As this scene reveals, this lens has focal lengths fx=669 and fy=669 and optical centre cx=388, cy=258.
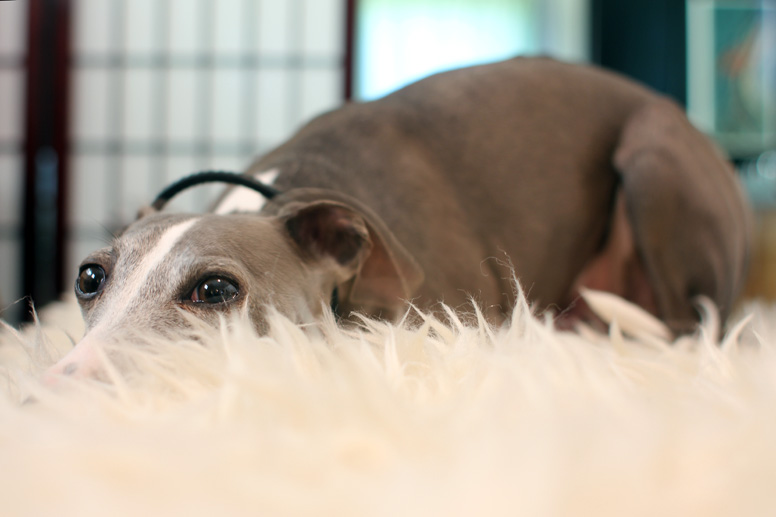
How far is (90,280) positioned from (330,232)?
0.99ft

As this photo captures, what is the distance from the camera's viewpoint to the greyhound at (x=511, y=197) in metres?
0.93

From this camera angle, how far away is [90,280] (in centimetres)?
76

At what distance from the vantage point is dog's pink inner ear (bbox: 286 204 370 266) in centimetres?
87

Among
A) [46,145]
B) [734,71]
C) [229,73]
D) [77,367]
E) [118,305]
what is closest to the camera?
[77,367]

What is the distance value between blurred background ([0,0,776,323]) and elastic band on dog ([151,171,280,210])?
6.92 ft

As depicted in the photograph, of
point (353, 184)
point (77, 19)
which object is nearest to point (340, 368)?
point (353, 184)

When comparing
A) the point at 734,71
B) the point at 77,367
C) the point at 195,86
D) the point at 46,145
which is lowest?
the point at 77,367

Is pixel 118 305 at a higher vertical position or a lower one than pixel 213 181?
lower

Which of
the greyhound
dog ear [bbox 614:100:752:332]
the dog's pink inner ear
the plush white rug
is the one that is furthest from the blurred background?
the plush white rug

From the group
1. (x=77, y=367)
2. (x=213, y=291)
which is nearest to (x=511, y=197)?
(x=213, y=291)

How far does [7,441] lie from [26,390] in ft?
0.37

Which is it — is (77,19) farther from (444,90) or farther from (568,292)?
(568,292)

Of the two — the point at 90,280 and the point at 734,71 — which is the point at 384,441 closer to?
the point at 90,280

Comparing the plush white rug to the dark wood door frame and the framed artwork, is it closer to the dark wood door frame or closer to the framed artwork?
the dark wood door frame
